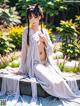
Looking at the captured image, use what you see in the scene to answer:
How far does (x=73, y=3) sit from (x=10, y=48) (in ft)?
18.3

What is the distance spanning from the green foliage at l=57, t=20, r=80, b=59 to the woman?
2096mm

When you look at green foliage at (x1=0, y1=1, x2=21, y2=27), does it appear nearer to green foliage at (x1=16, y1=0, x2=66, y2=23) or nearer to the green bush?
green foliage at (x1=16, y1=0, x2=66, y2=23)

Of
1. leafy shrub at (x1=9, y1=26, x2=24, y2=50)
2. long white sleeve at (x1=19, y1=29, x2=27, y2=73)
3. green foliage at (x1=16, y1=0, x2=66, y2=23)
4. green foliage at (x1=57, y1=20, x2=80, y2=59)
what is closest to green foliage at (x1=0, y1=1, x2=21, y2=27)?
leafy shrub at (x1=9, y1=26, x2=24, y2=50)

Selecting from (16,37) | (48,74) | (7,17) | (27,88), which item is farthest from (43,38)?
(7,17)

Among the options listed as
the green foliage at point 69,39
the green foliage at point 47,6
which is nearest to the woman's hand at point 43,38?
the green foliage at point 69,39

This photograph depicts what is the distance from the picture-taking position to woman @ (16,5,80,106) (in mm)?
6168

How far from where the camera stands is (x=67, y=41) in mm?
8969

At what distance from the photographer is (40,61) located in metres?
6.50

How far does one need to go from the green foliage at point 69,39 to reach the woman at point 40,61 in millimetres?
2096

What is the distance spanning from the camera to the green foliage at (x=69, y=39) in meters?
8.64

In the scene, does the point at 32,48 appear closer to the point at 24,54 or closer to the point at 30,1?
the point at 24,54

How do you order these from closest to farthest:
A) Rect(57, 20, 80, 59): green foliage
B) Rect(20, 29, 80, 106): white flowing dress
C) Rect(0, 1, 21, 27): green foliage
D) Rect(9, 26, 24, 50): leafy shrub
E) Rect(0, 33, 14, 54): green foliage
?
Rect(20, 29, 80, 106): white flowing dress
Rect(57, 20, 80, 59): green foliage
Rect(0, 33, 14, 54): green foliage
Rect(9, 26, 24, 50): leafy shrub
Rect(0, 1, 21, 27): green foliage

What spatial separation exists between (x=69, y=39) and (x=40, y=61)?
255 centimetres

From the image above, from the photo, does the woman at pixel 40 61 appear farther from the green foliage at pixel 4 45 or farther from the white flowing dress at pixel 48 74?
the green foliage at pixel 4 45
